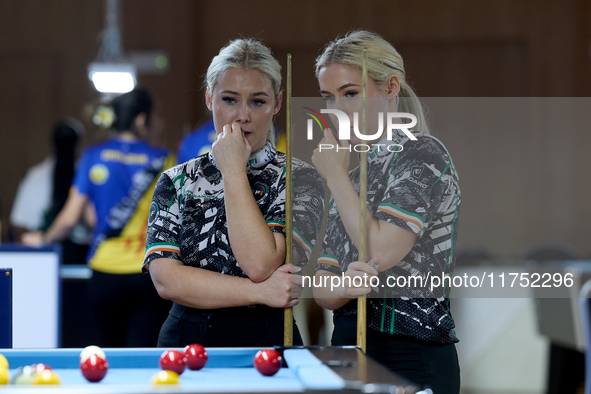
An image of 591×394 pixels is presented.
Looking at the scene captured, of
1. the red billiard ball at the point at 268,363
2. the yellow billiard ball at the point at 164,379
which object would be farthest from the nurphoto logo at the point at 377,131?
the yellow billiard ball at the point at 164,379

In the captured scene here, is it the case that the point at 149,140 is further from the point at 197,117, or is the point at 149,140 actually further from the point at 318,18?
the point at 318,18

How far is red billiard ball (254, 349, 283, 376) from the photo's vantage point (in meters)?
1.39

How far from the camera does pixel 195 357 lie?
142cm

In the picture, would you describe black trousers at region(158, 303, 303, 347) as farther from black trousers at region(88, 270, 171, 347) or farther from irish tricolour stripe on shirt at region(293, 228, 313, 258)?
black trousers at region(88, 270, 171, 347)

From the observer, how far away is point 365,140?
5.56ft

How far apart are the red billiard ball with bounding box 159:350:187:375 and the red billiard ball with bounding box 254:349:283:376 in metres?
0.16

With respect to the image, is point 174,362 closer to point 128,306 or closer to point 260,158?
point 260,158

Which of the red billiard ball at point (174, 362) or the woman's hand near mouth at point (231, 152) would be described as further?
the woman's hand near mouth at point (231, 152)

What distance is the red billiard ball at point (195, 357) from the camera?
142cm

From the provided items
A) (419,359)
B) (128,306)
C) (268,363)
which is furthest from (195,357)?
(128,306)

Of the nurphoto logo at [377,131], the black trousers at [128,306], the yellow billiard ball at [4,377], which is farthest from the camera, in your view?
the black trousers at [128,306]

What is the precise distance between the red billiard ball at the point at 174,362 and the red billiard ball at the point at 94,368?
0.13 metres

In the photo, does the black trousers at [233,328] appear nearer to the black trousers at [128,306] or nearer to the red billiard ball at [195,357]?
the red billiard ball at [195,357]

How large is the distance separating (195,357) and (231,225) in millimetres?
396
